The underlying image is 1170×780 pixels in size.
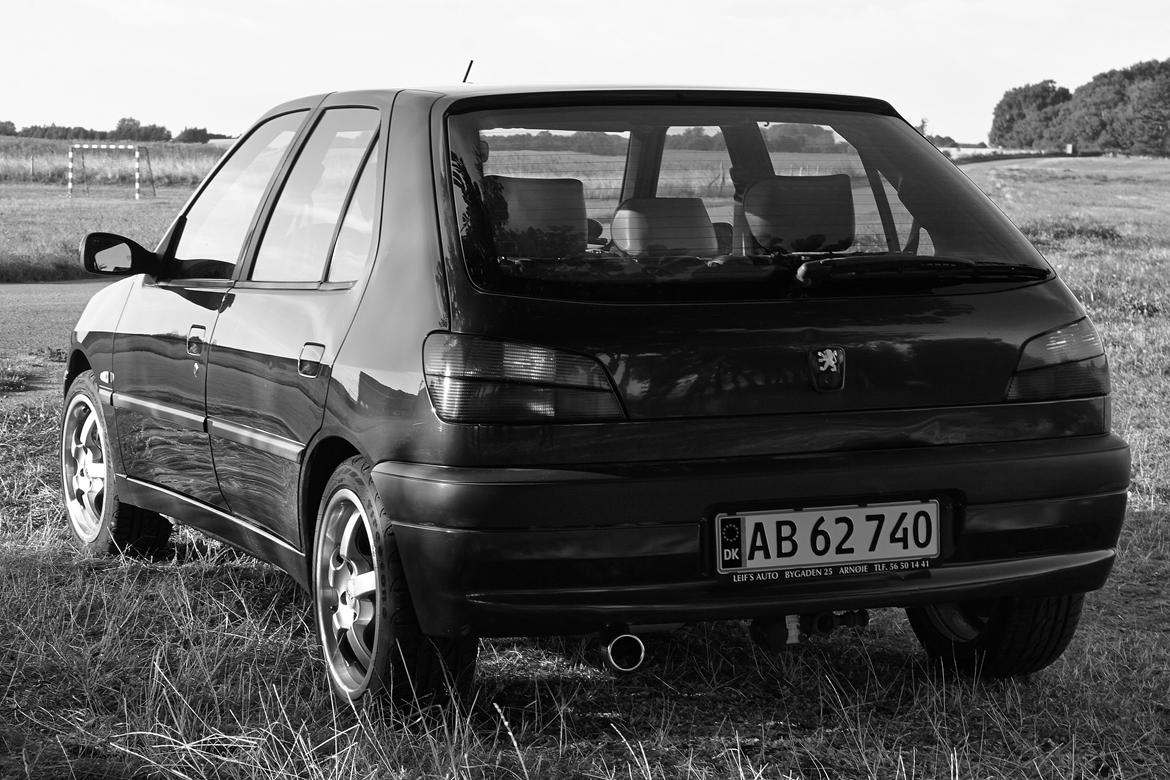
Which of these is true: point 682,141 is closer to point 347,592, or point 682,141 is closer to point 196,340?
point 347,592

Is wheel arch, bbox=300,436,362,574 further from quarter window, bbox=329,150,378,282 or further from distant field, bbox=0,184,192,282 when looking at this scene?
distant field, bbox=0,184,192,282

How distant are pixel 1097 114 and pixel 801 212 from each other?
14766 cm

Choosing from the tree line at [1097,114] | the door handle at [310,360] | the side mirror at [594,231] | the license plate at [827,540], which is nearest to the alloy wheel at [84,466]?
the door handle at [310,360]

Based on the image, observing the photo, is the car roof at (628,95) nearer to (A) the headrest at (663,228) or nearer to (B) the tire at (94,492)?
(A) the headrest at (663,228)

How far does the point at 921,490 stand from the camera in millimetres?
3561

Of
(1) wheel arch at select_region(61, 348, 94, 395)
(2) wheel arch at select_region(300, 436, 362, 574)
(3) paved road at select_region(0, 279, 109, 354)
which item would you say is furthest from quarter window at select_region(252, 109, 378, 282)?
(3) paved road at select_region(0, 279, 109, 354)

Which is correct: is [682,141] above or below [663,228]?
above

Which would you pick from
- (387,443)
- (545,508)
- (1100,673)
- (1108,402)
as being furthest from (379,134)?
(1100,673)

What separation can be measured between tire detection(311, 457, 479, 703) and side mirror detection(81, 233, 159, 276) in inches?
64.3

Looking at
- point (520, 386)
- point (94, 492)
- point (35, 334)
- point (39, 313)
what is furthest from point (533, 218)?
point (39, 313)

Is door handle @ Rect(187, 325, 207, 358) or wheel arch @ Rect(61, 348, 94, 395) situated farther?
wheel arch @ Rect(61, 348, 94, 395)

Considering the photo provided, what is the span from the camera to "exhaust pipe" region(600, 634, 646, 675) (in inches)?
143

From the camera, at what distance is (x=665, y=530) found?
339 centimetres

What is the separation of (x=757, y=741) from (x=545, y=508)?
90cm
